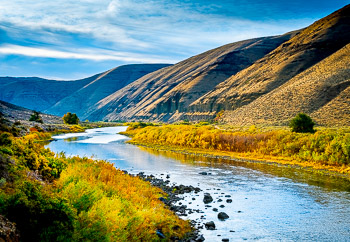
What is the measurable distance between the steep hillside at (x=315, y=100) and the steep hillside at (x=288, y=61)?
1353cm

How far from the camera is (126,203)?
13617 mm

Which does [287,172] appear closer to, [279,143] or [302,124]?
[279,143]

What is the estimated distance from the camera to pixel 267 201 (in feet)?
61.8

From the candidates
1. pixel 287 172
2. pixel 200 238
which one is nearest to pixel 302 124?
pixel 287 172

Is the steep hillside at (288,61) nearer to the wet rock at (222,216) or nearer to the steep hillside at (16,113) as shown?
the steep hillside at (16,113)

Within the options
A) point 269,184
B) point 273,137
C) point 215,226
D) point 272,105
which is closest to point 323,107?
point 272,105

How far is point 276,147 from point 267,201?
17894 mm

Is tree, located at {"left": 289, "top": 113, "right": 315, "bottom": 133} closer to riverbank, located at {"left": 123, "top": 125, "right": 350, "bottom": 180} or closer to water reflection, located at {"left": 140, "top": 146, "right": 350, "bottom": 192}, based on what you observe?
riverbank, located at {"left": 123, "top": 125, "right": 350, "bottom": 180}

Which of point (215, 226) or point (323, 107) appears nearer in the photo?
point (215, 226)

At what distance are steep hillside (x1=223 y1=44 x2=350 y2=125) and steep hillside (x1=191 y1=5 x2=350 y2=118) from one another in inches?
533

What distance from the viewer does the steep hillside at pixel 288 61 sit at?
3885 inches

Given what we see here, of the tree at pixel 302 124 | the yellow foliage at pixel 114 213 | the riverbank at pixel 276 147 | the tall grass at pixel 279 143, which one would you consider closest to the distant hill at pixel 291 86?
the tree at pixel 302 124

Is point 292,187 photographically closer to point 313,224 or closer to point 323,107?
point 313,224

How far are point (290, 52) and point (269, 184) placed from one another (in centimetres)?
9737
